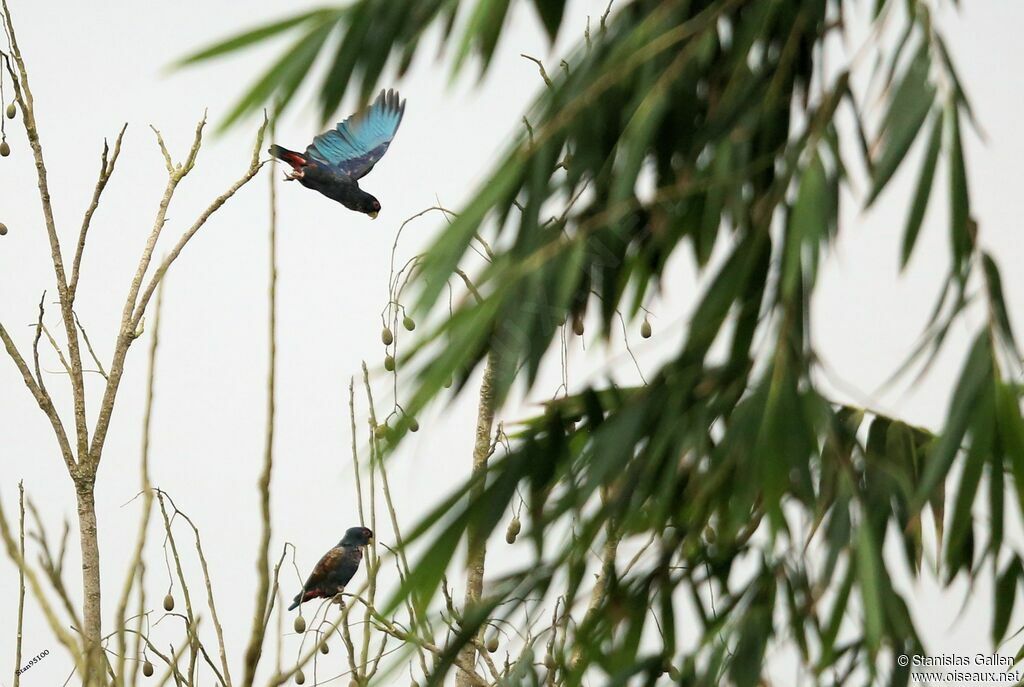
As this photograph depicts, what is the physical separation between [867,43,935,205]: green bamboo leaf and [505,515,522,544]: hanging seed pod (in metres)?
1.08

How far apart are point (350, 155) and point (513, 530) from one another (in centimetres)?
143

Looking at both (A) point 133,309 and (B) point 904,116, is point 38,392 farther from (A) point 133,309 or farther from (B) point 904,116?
(B) point 904,116

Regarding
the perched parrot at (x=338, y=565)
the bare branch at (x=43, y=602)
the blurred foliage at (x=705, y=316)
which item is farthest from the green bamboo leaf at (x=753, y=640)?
the perched parrot at (x=338, y=565)

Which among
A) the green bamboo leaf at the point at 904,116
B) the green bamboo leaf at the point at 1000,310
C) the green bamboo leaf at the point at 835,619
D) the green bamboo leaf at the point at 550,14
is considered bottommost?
the green bamboo leaf at the point at 835,619

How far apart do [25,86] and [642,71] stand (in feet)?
3.85

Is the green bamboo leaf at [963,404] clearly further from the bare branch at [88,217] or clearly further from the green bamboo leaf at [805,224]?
the bare branch at [88,217]

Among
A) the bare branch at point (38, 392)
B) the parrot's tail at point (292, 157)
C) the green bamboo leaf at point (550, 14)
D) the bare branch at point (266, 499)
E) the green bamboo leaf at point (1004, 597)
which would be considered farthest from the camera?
the parrot's tail at point (292, 157)

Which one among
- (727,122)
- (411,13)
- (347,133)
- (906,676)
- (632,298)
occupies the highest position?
(347,133)

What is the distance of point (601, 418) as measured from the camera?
1.59 metres

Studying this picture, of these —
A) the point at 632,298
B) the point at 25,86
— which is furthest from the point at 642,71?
the point at 25,86

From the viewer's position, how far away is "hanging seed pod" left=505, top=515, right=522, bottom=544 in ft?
7.32

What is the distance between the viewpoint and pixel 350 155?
11.1ft

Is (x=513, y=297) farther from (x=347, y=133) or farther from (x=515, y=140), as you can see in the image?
(x=347, y=133)

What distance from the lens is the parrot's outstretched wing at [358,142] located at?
332cm
